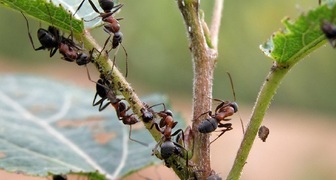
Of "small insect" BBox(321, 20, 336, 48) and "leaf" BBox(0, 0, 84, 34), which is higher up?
"leaf" BBox(0, 0, 84, 34)

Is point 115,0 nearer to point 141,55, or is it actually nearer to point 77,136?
point 77,136

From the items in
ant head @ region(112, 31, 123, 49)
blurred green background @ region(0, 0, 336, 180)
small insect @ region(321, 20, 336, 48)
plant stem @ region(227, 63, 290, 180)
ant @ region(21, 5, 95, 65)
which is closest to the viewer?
small insect @ region(321, 20, 336, 48)

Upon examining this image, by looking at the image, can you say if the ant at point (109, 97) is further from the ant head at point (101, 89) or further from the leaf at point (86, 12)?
the leaf at point (86, 12)

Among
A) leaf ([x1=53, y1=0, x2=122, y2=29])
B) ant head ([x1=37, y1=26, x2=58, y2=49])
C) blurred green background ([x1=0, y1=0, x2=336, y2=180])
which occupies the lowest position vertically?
ant head ([x1=37, y1=26, x2=58, y2=49])

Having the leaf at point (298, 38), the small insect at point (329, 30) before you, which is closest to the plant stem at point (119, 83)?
the leaf at point (298, 38)

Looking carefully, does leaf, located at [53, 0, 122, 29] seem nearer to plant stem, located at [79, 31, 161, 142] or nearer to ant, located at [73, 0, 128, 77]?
ant, located at [73, 0, 128, 77]

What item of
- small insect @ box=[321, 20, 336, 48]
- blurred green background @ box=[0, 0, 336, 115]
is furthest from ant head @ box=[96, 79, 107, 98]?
blurred green background @ box=[0, 0, 336, 115]

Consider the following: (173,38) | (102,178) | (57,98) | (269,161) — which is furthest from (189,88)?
(102,178)

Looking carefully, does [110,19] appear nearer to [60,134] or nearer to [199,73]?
[199,73]
